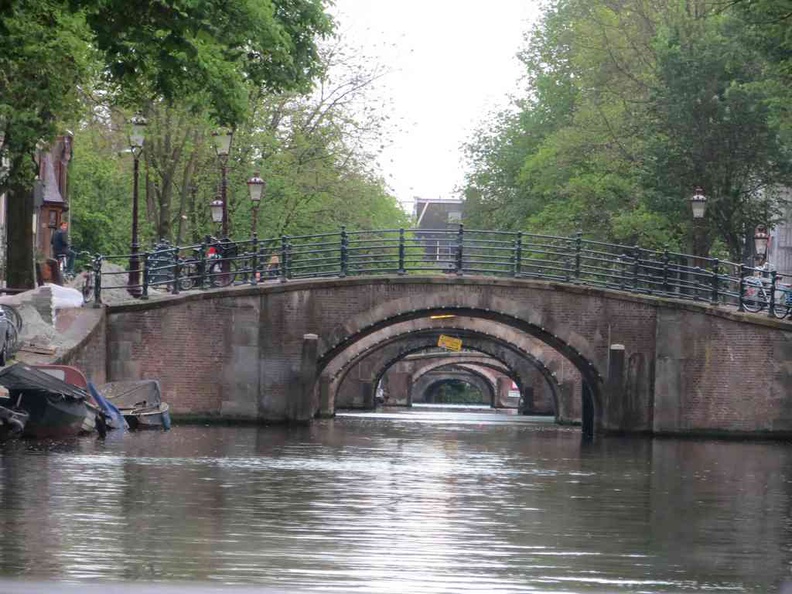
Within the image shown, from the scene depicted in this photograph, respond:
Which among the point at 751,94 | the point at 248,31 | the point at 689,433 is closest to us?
the point at 248,31

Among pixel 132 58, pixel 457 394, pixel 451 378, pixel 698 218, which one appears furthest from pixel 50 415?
pixel 457 394

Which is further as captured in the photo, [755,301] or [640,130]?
[640,130]

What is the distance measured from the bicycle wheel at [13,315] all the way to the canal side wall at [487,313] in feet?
16.5

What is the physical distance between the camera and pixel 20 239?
2950 cm

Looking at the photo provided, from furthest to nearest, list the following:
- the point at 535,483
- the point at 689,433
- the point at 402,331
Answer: the point at 402,331
the point at 689,433
the point at 535,483

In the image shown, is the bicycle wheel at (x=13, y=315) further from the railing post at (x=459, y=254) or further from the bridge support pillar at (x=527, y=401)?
the bridge support pillar at (x=527, y=401)

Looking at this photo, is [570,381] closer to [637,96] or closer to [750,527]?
[637,96]

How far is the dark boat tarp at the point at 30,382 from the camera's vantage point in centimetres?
2212

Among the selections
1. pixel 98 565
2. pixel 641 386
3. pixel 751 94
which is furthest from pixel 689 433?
pixel 98 565

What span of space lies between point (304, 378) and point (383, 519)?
64.1 feet

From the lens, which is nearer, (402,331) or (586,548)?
(586,548)

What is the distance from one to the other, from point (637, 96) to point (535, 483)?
28.7m

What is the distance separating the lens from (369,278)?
109 feet

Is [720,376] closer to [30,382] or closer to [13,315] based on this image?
[13,315]
